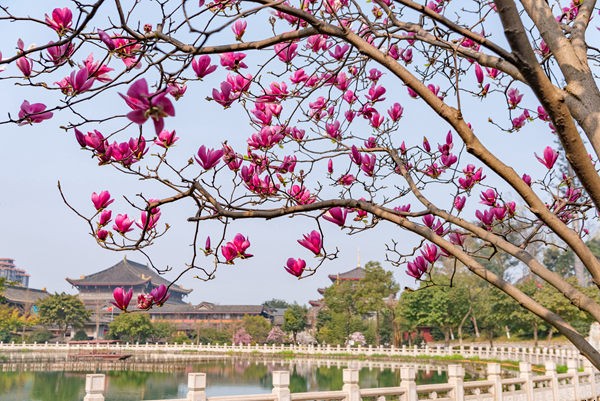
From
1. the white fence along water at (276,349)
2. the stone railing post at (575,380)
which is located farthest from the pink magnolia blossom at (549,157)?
the white fence along water at (276,349)

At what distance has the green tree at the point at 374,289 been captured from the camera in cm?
3406

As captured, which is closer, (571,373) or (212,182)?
(212,182)

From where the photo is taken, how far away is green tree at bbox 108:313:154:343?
3906 cm

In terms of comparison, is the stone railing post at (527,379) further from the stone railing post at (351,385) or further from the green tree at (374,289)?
the green tree at (374,289)

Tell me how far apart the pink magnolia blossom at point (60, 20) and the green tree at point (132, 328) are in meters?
39.4

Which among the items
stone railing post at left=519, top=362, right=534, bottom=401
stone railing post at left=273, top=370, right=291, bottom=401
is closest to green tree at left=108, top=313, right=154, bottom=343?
stone railing post at left=519, top=362, right=534, bottom=401

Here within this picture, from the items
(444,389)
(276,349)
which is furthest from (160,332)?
(444,389)

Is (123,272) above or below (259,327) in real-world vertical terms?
above

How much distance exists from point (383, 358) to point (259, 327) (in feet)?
41.6

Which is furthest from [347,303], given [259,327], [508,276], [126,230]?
[126,230]

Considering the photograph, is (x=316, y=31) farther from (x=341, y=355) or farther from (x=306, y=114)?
(x=341, y=355)

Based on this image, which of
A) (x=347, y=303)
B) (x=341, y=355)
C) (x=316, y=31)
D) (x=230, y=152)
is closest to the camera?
(x=316, y=31)

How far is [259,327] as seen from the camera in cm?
4059

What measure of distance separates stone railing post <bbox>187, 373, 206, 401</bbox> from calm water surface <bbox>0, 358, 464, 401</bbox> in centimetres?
1272
